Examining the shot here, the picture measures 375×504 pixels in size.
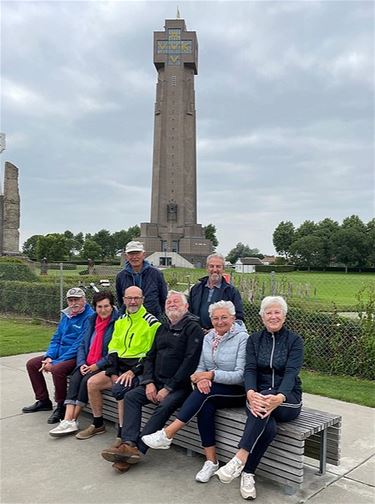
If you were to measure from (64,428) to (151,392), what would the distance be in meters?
1.12

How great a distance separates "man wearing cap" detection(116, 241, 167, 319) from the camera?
206 inches

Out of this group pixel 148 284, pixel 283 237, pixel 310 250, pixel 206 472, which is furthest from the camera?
pixel 283 237

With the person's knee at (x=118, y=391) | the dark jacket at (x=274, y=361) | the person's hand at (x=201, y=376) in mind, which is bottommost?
the person's knee at (x=118, y=391)

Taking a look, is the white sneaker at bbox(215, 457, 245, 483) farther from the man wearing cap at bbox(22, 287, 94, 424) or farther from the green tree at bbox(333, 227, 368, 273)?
the green tree at bbox(333, 227, 368, 273)

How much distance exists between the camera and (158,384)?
13.7ft

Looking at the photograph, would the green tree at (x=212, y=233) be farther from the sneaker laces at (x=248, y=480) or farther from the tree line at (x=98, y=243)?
the sneaker laces at (x=248, y=480)

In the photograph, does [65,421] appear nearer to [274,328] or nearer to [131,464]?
[131,464]

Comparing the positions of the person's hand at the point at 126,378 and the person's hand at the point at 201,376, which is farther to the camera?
the person's hand at the point at 126,378

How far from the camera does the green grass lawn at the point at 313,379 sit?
604 cm

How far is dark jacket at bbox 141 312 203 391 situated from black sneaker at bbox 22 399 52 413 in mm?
1793

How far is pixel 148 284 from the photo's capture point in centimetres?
529

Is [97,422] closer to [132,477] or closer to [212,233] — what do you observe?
[132,477]

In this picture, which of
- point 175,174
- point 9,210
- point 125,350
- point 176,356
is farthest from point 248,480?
point 175,174

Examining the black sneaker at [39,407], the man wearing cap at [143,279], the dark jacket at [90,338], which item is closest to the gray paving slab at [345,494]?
the dark jacket at [90,338]
